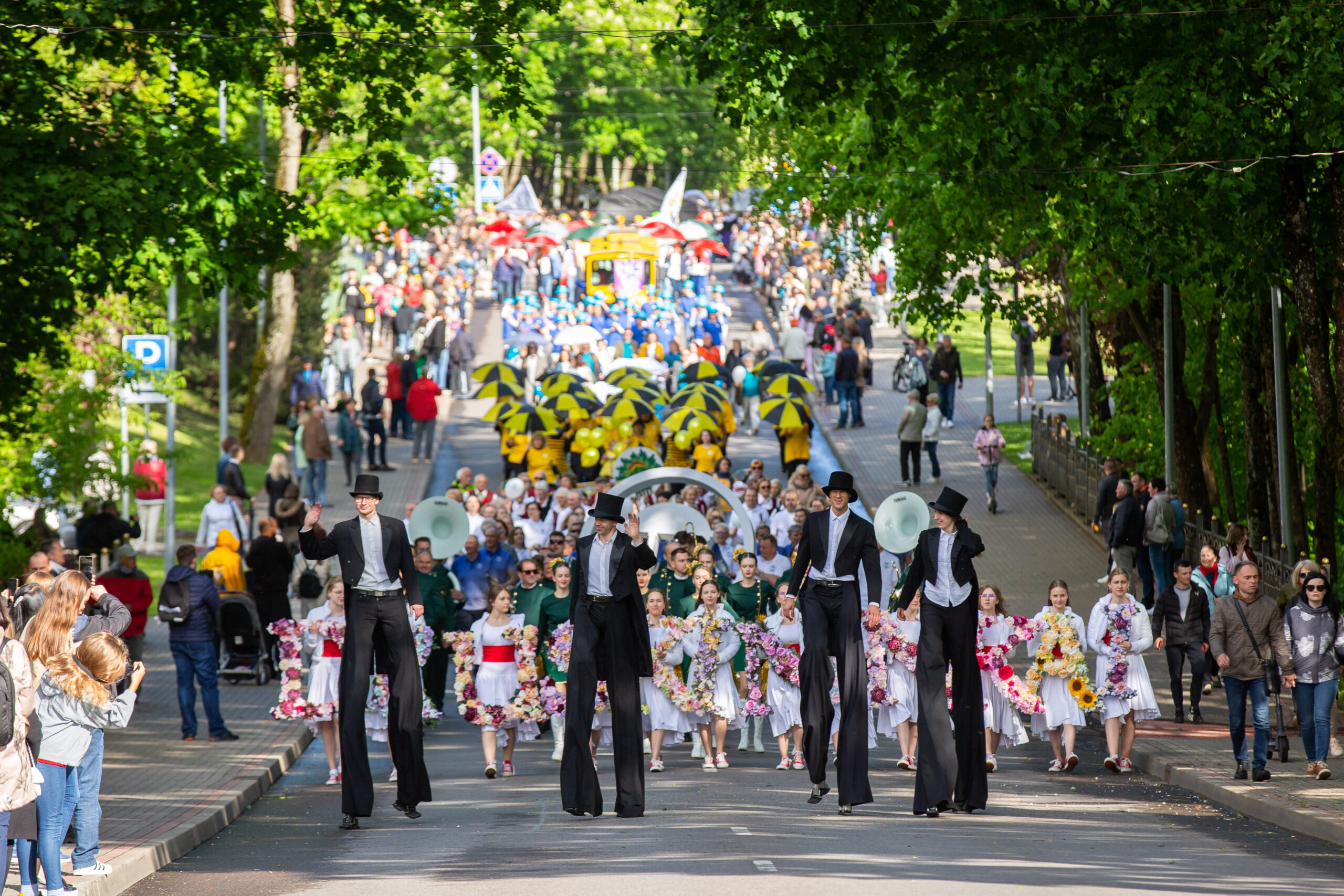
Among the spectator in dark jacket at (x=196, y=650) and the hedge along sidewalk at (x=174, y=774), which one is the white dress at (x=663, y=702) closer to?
the hedge along sidewalk at (x=174, y=774)

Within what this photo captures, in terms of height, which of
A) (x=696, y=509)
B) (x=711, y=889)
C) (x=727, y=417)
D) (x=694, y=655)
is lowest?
(x=711, y=889)

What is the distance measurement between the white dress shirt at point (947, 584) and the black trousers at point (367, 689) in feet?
11.1

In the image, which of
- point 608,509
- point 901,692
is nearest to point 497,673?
point 901,692

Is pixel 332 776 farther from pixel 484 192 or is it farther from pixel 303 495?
pixel 484 192

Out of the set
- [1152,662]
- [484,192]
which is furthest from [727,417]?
[484,192]

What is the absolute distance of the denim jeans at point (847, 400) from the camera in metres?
38.2

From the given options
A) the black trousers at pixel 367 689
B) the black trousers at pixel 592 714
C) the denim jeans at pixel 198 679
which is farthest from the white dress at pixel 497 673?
the black trousers at pixel 592 714

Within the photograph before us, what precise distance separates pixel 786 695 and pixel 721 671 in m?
0.58

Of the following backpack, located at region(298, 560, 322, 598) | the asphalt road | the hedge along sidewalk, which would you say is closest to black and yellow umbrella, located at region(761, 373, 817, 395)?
backpack, located at region(298, 560, 322, 598)

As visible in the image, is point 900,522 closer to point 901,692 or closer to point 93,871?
point 901,692

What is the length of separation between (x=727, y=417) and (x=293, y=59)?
486 inches

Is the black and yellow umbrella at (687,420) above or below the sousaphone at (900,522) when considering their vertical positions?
above

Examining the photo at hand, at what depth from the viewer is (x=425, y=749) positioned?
16797mm

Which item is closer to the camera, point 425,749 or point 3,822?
point 3,822
